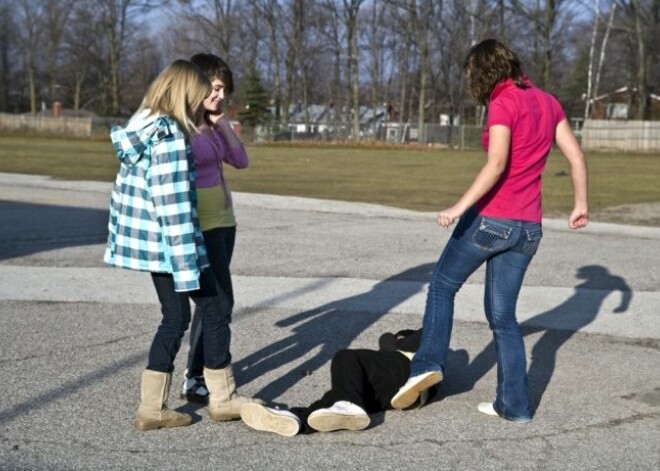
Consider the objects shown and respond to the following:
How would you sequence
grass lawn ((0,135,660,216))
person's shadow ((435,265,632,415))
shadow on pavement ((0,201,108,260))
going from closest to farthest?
person's shadow ((435,265,632,415)) < shadow on pavement ((0,201,108,260)) < grass lawn ((0,135,660,216))

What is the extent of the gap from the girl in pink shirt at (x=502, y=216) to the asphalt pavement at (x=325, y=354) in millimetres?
234

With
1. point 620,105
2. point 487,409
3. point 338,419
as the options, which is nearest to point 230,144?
point 338,419

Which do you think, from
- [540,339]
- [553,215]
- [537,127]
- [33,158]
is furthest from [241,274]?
[33,158]

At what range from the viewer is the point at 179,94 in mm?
3951

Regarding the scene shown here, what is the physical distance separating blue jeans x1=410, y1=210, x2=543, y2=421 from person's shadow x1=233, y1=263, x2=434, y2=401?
0.92m

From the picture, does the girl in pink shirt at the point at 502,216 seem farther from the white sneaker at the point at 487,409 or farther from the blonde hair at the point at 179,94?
the blonde hair at the point at 179,94

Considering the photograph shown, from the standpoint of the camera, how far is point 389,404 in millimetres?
4465

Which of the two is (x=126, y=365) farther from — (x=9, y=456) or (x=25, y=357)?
(x=9, y=456)

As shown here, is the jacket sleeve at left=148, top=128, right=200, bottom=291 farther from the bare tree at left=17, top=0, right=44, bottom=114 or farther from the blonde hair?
the bare tree at left=17, top=0, right=44, bottom=114

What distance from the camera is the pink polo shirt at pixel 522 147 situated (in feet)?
13.6

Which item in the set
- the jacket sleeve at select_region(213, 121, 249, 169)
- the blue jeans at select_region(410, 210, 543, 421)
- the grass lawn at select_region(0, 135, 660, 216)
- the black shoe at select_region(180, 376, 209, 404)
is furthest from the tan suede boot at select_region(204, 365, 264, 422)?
the grass lawn at select_region(0, 135, 660, 216)

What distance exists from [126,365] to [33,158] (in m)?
25.9

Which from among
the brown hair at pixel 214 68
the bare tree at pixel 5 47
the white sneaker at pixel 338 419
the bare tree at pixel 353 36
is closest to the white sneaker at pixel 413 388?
the white sneaker at pixel 338 419

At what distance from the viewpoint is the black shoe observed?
15.1 ft
